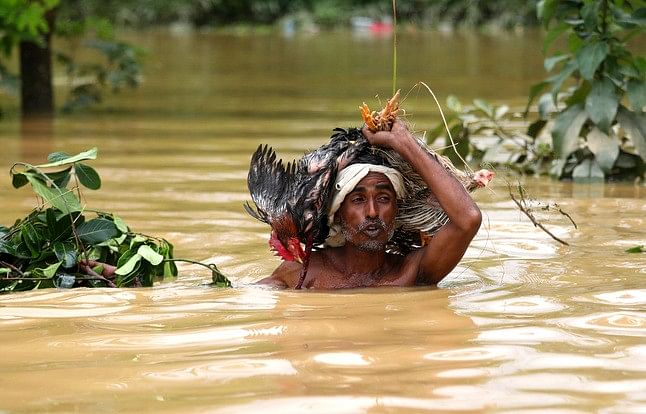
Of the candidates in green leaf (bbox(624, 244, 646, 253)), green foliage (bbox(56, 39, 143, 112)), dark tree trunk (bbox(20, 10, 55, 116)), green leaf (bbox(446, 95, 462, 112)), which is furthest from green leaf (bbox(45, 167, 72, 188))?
green foliage (bbox(56, 39, 143, 112))

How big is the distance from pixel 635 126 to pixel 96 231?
3.63 m

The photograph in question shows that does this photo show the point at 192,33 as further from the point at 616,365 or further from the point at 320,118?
the point at 616,365

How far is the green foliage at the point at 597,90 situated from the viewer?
291 inches

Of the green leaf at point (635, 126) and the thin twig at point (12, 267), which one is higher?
the green leaf at point (635, 126)

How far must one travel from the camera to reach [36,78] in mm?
11984

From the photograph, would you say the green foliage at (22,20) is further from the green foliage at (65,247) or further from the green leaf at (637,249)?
the green leaf at (637,249)

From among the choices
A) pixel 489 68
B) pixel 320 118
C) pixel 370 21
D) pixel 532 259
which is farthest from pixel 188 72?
pixel 370 21

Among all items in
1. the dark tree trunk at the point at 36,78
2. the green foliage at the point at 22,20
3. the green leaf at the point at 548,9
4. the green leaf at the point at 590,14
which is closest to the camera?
the green leaf at the point at 590,14

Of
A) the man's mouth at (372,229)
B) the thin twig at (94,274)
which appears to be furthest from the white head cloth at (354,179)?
the thin twig at (94,274)

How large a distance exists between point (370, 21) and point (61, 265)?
31085mm

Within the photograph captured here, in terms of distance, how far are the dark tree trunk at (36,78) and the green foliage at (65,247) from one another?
6.61 metres

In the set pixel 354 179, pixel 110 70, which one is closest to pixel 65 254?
pixel 354 179

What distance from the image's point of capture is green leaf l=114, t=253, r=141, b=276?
5.13m

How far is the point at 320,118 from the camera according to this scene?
11.3m
